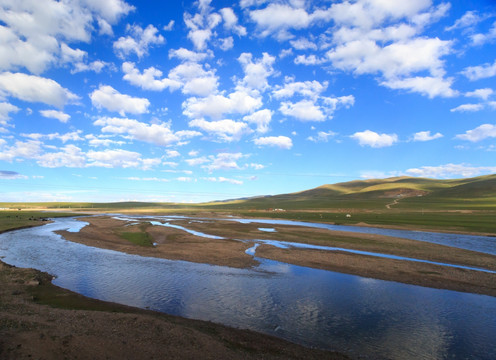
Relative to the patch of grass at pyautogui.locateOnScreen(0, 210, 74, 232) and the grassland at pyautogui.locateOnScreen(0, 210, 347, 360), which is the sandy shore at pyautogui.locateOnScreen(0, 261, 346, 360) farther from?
the patch of grass at pyautogui.locateOnScreen(0, 210, 74, 232)

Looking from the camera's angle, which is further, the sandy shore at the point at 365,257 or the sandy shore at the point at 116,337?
the sandy shore at the point at 365,257

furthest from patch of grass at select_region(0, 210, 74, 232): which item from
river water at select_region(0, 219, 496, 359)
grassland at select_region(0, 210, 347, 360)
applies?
grassland at select_region(0, 210, 347, 360)

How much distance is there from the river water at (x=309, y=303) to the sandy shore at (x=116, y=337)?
1.70 meters

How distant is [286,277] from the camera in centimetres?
2652

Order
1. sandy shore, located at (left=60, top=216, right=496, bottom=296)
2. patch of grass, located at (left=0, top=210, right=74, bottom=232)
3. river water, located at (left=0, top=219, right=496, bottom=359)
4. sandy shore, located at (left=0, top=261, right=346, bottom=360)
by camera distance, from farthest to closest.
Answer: patch of grass, located at (left=0, top=210, right=74, bottom=232), sandy shore, located at (left=60, top=216, right=496, bottom=296), river water, located at (left=0, top=219, right=496, bottom=359), sandy shore, located at (left=0, top=261, right=346, bottom=360)

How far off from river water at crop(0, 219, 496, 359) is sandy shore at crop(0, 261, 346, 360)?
1698 millimetres

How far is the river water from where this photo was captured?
14711 mm

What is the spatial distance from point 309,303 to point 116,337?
13.0m

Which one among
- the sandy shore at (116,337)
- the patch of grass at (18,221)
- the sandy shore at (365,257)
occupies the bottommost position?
the sandy shore at (365,257)

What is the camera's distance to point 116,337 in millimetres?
13164

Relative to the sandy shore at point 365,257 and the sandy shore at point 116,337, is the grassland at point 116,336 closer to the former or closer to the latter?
the sandy shore at point 116,337

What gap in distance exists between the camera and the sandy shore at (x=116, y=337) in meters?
11.8

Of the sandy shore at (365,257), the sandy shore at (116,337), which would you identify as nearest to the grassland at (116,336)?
the sandy shore at (116,337)

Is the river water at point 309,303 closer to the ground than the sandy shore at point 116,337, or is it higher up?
closer to the ground
